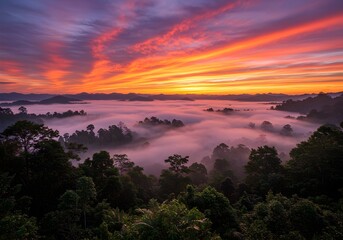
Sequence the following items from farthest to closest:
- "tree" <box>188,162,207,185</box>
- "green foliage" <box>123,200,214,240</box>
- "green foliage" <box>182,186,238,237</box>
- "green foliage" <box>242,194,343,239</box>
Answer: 1. "tree" <box>188,162,207,185</box>
2. "green foliage" <box>182,186,238,237</box>
3. "green foliage" <box>242,194,343,239</box>
4. "green foliage" <box>123,200,214,240</box>

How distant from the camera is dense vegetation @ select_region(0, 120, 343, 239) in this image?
14594 mm

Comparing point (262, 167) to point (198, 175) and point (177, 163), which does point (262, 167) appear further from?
point (198, 175)

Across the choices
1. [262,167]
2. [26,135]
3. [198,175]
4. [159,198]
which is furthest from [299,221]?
[198,175]

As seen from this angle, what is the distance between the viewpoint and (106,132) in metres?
Result: 136

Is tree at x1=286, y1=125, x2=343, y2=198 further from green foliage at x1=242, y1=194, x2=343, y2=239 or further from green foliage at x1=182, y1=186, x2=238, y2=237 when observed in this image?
green foliage at x1=242, y1=194, x2=343, y2=239

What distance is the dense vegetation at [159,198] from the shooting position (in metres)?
14.6

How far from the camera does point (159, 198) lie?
44.5m

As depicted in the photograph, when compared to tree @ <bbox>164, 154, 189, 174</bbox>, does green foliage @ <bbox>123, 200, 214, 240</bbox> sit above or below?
above

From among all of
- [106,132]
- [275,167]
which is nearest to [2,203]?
[275,167]

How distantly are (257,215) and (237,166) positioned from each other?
205ft

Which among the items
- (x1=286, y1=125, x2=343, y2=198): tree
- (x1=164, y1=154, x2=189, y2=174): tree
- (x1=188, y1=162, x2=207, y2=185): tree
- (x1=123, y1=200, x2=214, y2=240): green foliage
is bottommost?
(x1=188, y1=162, x2=207, y2=185): tree

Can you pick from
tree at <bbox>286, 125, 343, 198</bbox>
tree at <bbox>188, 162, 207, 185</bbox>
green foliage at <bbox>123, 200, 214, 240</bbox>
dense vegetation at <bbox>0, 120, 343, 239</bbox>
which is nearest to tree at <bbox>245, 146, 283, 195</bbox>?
dense vegetation at <bbox>0, 120, 343, 239</bbox>

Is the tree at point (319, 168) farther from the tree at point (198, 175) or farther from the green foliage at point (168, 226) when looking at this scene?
the tree at point (198, 175)

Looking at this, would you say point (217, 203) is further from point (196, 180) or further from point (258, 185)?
point (196, 180)
